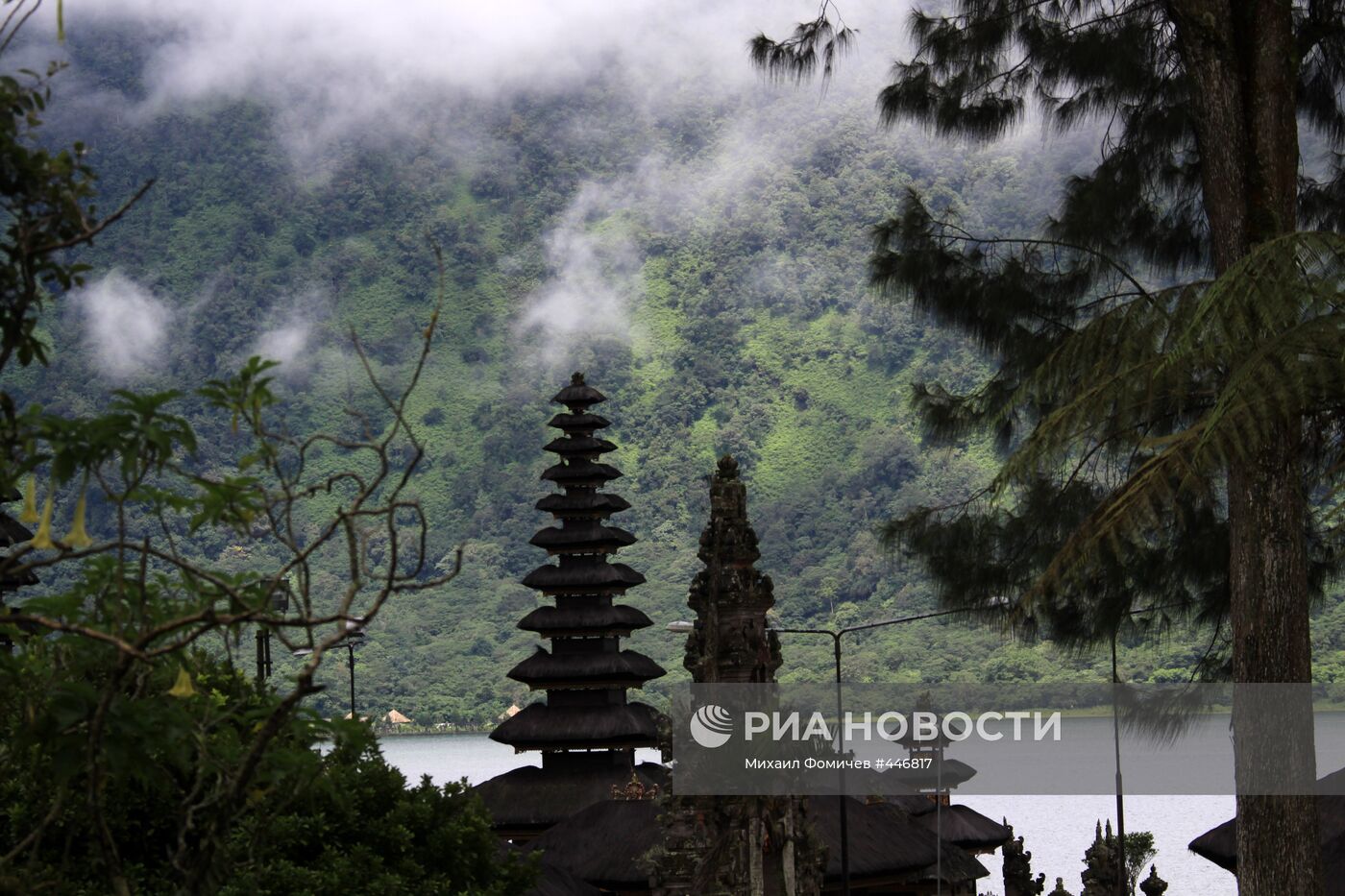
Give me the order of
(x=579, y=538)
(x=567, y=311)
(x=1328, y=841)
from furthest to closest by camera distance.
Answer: (x=567, y=311)
(x=579, y=538)
(x=1328, y=841)

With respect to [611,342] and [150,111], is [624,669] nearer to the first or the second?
[611,342]

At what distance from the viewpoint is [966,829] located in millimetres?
35188

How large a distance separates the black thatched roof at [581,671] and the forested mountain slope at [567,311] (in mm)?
38656

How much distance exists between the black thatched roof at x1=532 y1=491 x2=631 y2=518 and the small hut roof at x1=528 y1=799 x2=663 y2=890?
717cm

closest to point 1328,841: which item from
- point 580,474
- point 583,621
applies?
point 583,621

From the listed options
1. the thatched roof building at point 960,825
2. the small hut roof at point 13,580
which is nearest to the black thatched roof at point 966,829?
the thatched roof building at point 960,825

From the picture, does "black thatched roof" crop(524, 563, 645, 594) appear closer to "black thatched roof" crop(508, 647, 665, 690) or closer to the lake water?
"black thatched roof" crop(508, 647, 665, 690)

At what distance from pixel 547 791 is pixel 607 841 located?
504 cm

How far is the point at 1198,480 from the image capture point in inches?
484

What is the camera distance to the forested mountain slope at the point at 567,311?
92.1 m

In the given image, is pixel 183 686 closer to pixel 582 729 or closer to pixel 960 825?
pixel 582 729

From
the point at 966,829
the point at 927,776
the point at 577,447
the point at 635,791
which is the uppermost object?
the point at 577,447

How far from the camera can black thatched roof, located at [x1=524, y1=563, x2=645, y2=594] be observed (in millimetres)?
32688

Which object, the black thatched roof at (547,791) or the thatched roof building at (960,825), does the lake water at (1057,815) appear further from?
the black thatched roof at (547,791)
